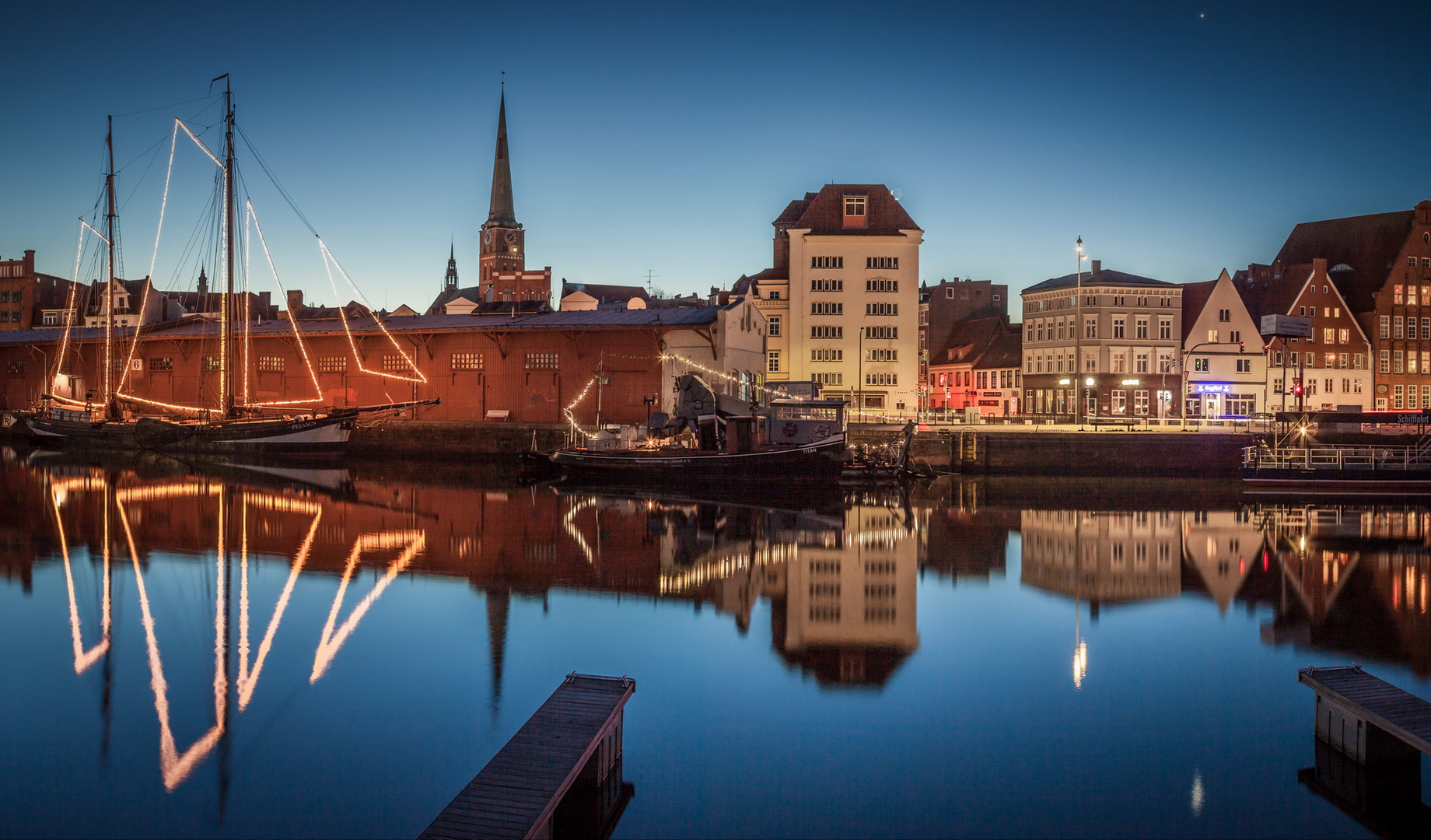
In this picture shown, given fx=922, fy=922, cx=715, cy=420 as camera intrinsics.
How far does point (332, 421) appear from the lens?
41031mm

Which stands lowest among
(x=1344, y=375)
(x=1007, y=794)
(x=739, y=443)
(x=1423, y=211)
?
(x=1007, y=794)

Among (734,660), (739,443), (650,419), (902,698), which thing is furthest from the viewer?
(650,419)

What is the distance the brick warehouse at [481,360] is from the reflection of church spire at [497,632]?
26427 millimetres

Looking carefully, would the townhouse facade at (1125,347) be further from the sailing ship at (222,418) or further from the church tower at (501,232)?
the church tower at (501,232)

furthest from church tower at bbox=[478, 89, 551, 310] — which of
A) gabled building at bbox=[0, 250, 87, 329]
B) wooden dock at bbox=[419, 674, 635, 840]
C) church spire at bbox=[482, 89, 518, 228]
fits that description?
wooden dock at bbox=[419, 674, 635, 840]

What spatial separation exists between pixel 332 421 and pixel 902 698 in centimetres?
3675

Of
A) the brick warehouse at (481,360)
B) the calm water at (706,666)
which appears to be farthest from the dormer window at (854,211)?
the calm water at (706,666)

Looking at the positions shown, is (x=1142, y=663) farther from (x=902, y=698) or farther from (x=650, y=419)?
(x=650, y=419)

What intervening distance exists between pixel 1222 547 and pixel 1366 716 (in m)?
13.8

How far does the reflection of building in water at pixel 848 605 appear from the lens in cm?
1100

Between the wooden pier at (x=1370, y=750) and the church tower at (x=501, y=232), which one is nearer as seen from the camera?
the wooden pier at (x=1370, y=750)

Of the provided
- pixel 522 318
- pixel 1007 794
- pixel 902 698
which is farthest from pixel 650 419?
pixel 1007 794

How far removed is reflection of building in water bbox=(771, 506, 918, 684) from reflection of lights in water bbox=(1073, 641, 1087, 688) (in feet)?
6.33

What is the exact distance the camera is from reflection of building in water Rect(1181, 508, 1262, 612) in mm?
16188
